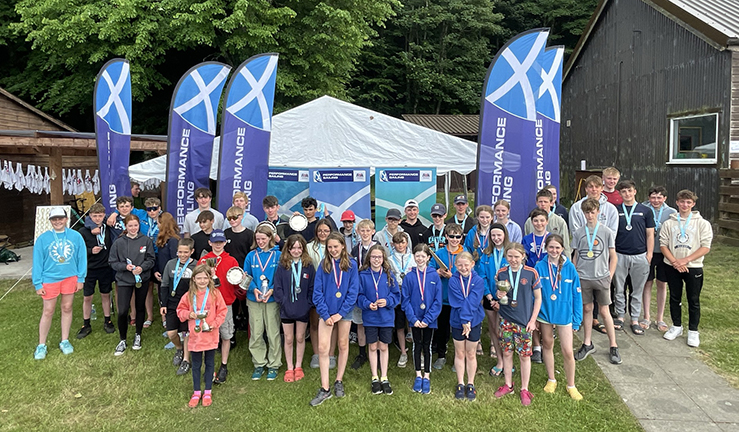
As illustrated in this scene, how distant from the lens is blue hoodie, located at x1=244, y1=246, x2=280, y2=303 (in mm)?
4371

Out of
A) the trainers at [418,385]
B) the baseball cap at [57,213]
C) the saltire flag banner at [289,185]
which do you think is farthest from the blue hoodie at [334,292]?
the saltire flag banner at [289,185]

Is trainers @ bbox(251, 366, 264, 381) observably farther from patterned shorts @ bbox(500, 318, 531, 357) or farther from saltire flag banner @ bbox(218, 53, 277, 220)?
saltire flag banner @ bbox(218, 53, 277, 220)

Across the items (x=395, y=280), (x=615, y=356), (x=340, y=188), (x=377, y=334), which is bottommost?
(x=615, y=356)

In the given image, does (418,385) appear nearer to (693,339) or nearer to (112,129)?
(693,339)

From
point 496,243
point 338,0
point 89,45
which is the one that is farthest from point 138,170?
point 338,0

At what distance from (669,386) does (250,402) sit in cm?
388

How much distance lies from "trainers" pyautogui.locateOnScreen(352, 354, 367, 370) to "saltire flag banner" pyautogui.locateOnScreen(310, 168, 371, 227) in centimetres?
379

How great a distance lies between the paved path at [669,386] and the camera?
362cm

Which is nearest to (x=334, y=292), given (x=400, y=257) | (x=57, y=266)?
(x=400, y=257)

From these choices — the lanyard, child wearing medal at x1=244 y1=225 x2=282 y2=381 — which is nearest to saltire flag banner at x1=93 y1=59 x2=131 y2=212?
the lanyard

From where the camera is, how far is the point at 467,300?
3918 mm

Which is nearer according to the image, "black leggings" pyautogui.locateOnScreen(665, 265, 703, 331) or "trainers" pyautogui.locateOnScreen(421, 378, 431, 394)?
"trainers" pyautogui.locateOnScreen(421, 378, 431, 394)

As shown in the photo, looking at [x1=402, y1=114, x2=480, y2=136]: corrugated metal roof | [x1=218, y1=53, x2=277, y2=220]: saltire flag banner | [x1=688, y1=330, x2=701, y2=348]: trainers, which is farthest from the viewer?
[x1=402, y1=114, x2=480, y2=136]: corrugated metal roof

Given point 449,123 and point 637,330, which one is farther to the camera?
point 449,123
